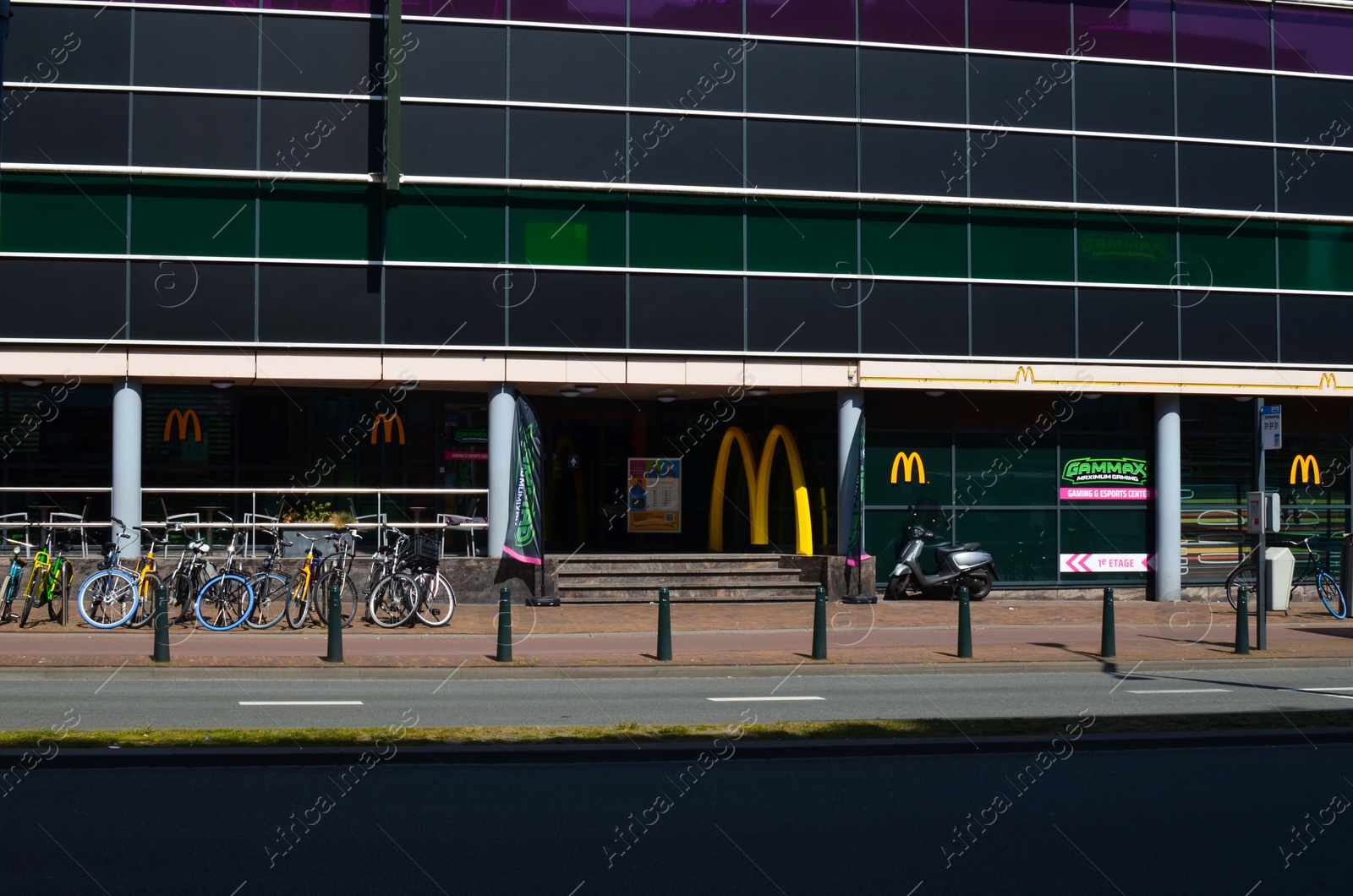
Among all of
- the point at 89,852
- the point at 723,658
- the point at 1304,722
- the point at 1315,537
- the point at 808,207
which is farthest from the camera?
the point at 1315,537

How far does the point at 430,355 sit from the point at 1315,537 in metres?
16.7

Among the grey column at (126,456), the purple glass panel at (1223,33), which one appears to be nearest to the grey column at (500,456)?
the grey column at (126,456)

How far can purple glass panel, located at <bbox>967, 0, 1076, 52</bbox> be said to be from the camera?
→ 25328 millimetres

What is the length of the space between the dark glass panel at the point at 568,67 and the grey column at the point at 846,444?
6.35 metres

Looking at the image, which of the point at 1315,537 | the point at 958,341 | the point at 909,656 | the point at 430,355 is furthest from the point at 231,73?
the point at 1315,537

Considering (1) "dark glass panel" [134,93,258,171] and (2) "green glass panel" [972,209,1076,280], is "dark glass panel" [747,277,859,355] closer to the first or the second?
(2) "green glass panel" [972,209,1076,280]

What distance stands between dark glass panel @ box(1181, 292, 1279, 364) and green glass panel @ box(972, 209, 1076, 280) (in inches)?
97.5

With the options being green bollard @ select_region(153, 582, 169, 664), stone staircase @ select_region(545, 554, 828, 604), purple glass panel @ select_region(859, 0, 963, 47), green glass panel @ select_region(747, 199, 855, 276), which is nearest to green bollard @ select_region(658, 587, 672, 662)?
green bollard @ select_region(153, 582, 169, 664)

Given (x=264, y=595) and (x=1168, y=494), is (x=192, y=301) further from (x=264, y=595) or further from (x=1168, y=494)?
(x=1168, y=494)

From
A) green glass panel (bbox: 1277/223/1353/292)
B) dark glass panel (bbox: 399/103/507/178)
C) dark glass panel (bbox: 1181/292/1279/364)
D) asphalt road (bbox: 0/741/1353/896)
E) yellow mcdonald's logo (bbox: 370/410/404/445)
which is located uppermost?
dark glass panel (bbox: 399/103/507/178)

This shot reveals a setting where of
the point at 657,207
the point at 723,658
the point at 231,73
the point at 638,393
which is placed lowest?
the point at 723,658

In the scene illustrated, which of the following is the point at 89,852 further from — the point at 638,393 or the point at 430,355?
the point at 638,393

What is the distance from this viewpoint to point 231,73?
23.2 metres

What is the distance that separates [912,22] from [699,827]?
65.7 ft
